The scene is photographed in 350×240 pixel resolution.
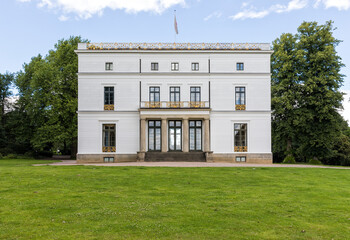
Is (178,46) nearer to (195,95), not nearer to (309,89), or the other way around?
(195,95)

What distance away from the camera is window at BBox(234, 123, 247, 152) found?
98.9ft

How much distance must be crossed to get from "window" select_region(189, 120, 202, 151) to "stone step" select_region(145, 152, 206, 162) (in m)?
1.71

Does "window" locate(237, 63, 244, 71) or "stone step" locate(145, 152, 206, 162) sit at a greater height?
"window" locate(237, 63, 244, 71)

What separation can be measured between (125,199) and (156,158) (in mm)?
18713

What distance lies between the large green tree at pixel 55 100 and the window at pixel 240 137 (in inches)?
737

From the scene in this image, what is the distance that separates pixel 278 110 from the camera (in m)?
33.1

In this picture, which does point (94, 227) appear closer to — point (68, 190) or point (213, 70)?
point (68, 190)

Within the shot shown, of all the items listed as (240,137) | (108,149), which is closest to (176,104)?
(240,137)

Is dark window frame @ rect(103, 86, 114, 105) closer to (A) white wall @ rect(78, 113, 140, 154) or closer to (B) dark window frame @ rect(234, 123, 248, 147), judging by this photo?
(A) white wall @ rect(78, 113, 140, 154)

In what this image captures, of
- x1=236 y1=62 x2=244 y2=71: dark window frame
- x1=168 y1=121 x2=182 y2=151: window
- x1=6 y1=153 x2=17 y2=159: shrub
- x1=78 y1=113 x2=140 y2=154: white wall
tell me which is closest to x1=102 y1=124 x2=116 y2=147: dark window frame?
x1=78 y1=113 x2=140 y2=154: white wall

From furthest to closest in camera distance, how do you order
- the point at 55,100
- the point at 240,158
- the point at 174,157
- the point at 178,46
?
the point at 55,100, the point at 178,46, the point at 240,158, the point at 174,157

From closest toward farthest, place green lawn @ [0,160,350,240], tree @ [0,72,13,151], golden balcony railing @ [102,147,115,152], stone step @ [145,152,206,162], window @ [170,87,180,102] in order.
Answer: green lawn @ [0,160,350,240] < stone step @ [145,152,206,162] < golden balcony railing @ [102,147,115,152] < window @ [170,87,180,102] < tree @ [0,72,13,151]

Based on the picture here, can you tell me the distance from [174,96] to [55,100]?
14952mm

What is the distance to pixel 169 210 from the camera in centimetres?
802
